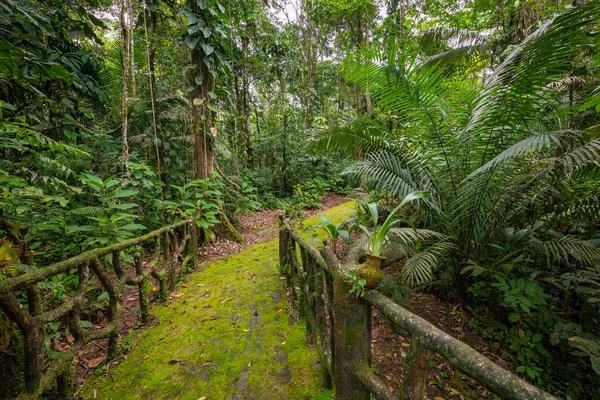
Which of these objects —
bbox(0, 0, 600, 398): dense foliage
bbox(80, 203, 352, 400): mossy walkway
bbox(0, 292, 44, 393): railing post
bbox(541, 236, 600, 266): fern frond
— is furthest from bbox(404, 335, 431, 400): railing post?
bbox(541, 236, 600, 266): fern frond

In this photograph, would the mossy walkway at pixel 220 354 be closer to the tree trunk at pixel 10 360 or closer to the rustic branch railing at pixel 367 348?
the rustic branch railing at pixel 367 348

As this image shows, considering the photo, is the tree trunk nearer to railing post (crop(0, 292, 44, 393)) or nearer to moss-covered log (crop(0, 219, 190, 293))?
railing post (crop(0, 292, 44, 393))

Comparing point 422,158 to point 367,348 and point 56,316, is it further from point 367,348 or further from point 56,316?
point 56,316

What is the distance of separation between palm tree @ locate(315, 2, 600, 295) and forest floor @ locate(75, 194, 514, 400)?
0.63 meters

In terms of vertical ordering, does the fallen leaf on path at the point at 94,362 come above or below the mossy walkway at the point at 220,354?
above

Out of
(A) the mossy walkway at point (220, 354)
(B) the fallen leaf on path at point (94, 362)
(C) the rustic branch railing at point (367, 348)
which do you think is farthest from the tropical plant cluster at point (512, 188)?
(B) the fallen leaf on path at point (94, 362)

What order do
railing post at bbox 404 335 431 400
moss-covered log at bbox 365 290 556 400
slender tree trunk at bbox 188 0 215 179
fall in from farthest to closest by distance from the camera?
slender tree trunk at bbox 188 0 215 179 → railing post at bbox 404 335 431 400 → moss-covered log at bbox 365 290 556 400

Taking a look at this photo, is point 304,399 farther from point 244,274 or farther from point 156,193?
point 156,193

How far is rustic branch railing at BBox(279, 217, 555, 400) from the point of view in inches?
24.6

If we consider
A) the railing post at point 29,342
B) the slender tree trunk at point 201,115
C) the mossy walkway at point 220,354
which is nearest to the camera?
the railing post at point 29,342

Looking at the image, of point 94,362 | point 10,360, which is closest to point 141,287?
point 94,362

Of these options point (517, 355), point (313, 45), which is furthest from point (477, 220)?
point (313, 45)

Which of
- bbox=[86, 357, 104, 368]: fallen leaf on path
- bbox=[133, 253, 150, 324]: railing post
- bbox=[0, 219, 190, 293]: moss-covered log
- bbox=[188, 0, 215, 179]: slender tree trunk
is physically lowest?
bbox=[86, 357, 104, 368]: fallen leaf on path

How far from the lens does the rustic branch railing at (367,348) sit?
0.63m
